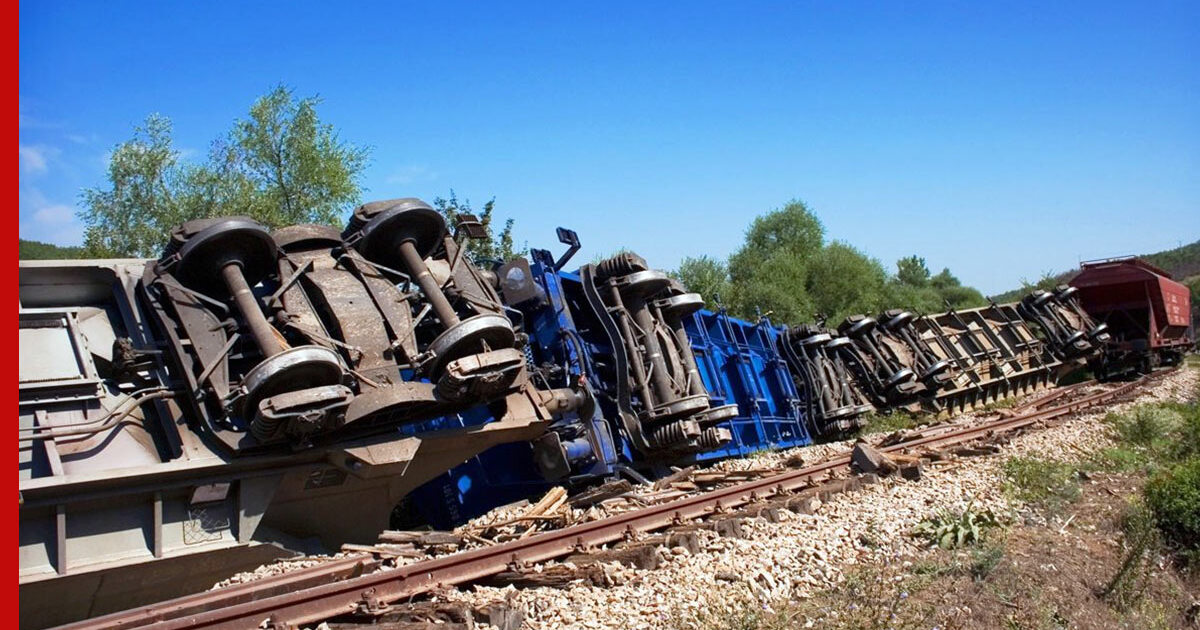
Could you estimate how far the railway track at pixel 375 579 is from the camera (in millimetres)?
4922

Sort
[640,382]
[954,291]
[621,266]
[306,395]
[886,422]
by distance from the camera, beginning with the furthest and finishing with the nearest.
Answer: [954,291] < [886,422] < [621,266] < [640,382] < [306,395]

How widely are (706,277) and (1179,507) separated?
3206cm

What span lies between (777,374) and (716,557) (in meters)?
9.67

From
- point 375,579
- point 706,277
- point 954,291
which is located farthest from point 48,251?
point 954,291

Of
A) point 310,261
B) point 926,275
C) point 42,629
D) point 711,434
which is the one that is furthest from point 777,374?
point 926,275

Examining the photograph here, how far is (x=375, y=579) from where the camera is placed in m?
5.44

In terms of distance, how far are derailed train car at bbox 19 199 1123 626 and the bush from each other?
465cm

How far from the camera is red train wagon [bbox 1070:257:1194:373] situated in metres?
27.9

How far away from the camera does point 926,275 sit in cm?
6594

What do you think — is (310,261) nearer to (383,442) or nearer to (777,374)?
(383,442)

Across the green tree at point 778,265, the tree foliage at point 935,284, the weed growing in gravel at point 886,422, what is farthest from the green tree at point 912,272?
the weed growing in gravel at point 886,422

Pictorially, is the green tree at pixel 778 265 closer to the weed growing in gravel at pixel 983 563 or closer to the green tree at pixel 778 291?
the green tree at pixel 778 291

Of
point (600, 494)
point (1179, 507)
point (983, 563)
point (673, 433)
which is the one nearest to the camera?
point (983, 563)

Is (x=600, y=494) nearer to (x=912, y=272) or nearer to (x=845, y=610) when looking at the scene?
(x=845, y=610)
